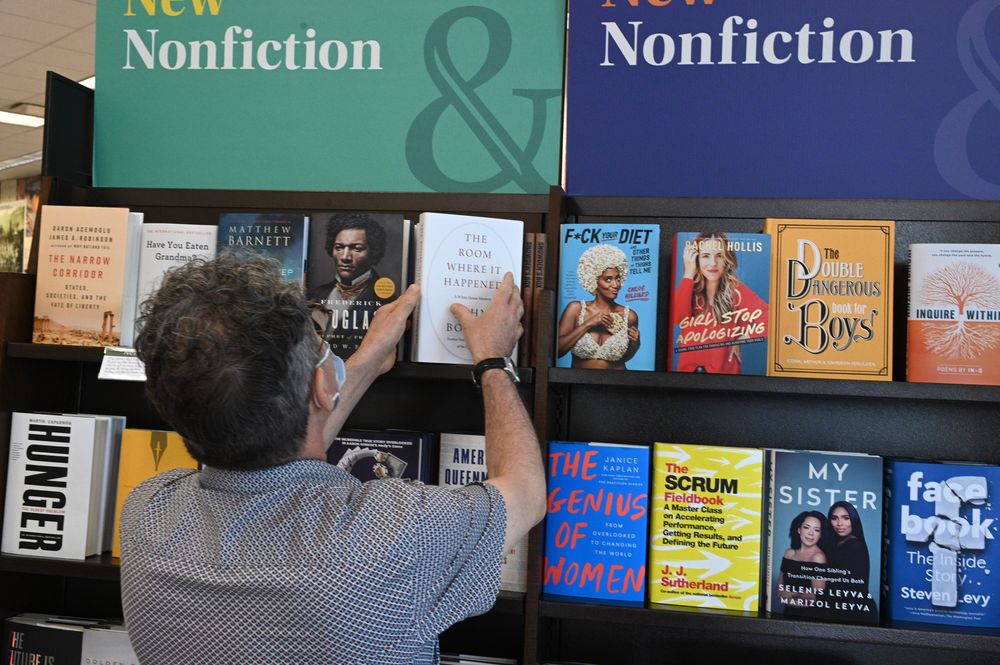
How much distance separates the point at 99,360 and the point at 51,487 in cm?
33

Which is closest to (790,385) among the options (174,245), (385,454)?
(385,454)

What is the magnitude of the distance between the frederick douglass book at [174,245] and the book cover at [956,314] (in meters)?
1.67

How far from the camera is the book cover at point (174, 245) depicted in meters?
2.20

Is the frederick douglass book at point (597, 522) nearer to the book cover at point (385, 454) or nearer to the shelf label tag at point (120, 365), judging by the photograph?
the book cover at point (385, 454)

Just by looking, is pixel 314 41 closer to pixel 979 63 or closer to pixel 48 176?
pixel 48 176

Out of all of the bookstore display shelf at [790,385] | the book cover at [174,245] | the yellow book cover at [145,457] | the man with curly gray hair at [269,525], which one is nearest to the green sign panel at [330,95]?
the book cover at [174,245]

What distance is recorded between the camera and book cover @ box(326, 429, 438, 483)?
2.05 m

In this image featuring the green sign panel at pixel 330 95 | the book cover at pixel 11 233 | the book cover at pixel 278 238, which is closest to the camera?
the book cover at pixel 278 238

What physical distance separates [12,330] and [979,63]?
2580mm

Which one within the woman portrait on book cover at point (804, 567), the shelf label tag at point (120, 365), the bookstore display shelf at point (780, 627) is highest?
the shelf label tag at point (120, 365)

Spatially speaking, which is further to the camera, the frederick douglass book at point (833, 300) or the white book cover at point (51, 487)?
the white book cover at point (51, 487)

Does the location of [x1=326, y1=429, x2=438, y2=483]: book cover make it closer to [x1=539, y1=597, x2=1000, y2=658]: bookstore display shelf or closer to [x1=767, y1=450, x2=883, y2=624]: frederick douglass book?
[x1=539, y1=597, x2=1000, y2=658]: bookstore display shelf

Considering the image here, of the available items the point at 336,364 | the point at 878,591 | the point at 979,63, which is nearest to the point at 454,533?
the point at 336,364

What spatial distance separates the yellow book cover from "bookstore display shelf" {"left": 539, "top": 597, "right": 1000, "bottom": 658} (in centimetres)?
98
